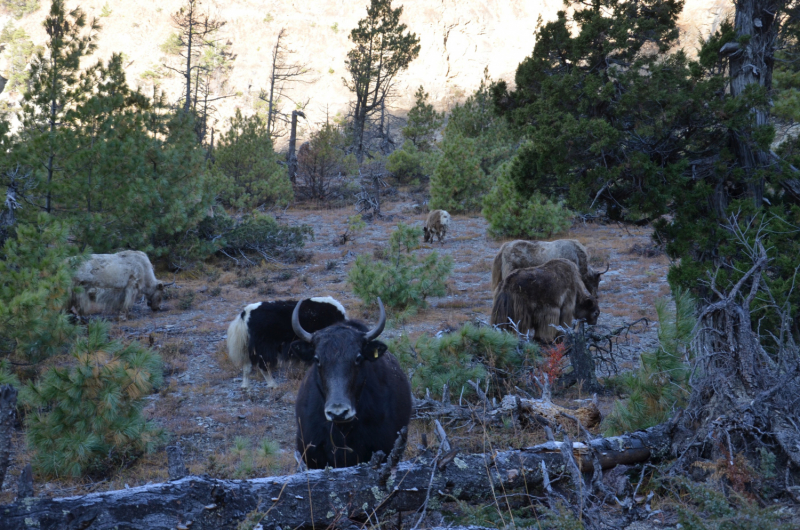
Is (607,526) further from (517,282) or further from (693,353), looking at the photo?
(517,282)

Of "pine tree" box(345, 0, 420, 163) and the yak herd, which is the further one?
"pine tree" box(345, 0, 420, 163)

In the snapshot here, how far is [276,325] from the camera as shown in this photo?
28.2 feet

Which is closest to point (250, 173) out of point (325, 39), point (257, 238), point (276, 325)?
point (257, 238)

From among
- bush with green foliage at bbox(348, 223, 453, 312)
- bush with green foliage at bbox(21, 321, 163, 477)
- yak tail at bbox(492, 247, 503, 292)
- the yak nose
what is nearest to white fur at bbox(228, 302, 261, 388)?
bush with green foliage at bbox(21, 321, 163, 477)

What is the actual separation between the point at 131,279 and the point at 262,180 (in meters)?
14.4

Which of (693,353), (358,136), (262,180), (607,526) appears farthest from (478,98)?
(607,526)

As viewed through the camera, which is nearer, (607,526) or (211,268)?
(607,526)

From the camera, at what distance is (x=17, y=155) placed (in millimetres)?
8547

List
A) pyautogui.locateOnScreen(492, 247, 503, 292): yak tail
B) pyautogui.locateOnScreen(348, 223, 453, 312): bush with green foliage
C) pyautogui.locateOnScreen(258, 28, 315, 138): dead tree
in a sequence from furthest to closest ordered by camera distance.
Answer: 1. pyautogui.locateOnScreen(258, 28, 315, 138): dead tree
2. pyautogui.locateOnScreen(492, 247, 503, 292): yak tail
3. pyautogui.locateOnScreen(348, 223, 453, 312): bush with green foliage

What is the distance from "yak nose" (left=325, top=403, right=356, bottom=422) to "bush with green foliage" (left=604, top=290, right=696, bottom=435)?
7.74 feet

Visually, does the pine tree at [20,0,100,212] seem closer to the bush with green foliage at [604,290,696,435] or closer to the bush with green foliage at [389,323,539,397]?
the bush with green foliage at [389,323,539,397]

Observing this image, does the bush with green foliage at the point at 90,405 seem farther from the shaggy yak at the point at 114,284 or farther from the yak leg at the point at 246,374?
the shaggy yak at the point at 114,284

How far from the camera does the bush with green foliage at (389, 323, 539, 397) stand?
660cm

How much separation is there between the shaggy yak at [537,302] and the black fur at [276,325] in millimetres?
2517
